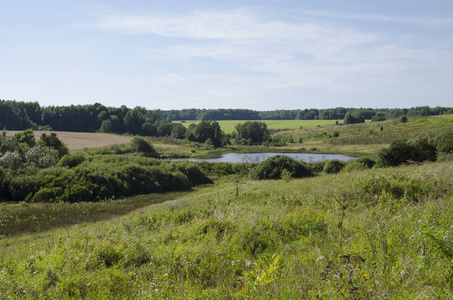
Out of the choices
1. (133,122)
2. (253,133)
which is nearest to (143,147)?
(253,133)

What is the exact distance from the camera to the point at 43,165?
110ft

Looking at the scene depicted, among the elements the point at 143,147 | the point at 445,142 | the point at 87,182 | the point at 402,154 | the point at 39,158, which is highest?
the point at 445,142

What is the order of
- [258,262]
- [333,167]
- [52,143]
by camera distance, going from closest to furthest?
[258,262] < [333,167] < [52,143]

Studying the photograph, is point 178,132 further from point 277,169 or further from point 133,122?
point 277,169

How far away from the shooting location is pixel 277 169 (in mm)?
33781

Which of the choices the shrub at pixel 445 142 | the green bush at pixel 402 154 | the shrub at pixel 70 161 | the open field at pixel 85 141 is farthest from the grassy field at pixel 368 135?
the shrub at pixel 70 161

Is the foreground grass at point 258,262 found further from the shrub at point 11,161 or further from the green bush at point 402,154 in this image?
the shrub at point 11,161

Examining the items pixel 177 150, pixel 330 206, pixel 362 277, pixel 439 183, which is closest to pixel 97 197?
pixel 330 206

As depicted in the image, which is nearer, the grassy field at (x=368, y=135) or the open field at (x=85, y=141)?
the open field at (x=85, y=141)

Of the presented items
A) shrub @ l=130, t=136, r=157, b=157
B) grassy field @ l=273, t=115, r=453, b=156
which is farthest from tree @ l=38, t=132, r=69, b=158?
grassy field @ l=273, t=115, r=453, b=156

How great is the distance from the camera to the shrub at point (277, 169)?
33594 millimetres

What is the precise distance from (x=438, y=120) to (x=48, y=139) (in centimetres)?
9036

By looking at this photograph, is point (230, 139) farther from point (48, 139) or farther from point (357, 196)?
point (357, 196)

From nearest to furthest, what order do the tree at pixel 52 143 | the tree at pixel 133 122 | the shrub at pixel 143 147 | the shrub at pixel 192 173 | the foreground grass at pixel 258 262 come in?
1. the foreground grass at pixel 258 262
2. the shrub at pixel 192 173
3. the tree at pixel 52 143
4. the shrub at pixel 143 147
5. the tree at pixel 133 122
